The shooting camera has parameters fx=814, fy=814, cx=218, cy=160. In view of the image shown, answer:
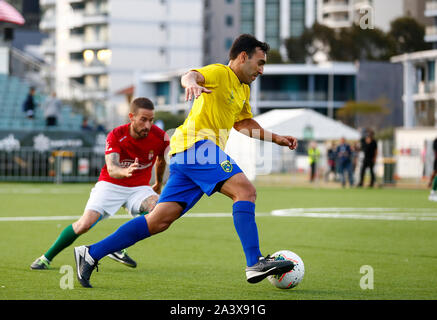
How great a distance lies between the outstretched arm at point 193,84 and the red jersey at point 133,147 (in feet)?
5.90

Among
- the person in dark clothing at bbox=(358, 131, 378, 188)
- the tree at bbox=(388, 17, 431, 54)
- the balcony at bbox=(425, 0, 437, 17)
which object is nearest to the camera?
the person in dark clothing at bbox=(358, 131, 378, 188)

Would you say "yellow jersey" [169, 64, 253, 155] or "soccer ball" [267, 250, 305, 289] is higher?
"yellow jersey" [169, 64, 253, 155]

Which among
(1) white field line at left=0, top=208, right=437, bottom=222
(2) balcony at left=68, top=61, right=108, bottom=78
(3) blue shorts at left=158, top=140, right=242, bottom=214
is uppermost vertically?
(2) balcony at left=68, top=61, right=108, bottom=78

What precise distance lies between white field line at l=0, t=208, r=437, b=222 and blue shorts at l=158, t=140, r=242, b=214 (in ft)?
27.1

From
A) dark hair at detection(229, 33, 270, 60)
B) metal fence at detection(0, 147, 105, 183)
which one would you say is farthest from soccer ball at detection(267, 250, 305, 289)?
metal fence at detection(0, 147, 105, 183)

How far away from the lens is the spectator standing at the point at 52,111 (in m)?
32.4

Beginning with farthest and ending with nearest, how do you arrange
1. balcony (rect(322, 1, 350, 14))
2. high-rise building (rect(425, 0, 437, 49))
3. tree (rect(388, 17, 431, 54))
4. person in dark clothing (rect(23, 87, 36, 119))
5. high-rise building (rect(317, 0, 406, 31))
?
balcony (rect(322, 1, 350, 14)) → high-rise building (rect(317, 0, 406, 31)) → tree (rect(388, 17, 431, 54)) → high-rise building (rect(425, 0, 437, 49)) → person in dark clothing (rect(23, 87, 36, 119))

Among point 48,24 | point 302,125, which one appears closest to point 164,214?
point 302,125

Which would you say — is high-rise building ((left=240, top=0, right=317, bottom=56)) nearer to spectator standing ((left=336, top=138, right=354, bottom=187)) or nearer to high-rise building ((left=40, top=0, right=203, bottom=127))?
high-rise building ((left=40, top=0, right=203, bottom=127))

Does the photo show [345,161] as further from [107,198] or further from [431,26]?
[431,26]

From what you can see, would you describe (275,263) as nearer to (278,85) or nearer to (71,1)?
(278,85)

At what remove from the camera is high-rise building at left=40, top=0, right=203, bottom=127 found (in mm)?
94750

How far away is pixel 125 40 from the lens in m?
95.5

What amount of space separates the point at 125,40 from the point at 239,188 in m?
90.4
